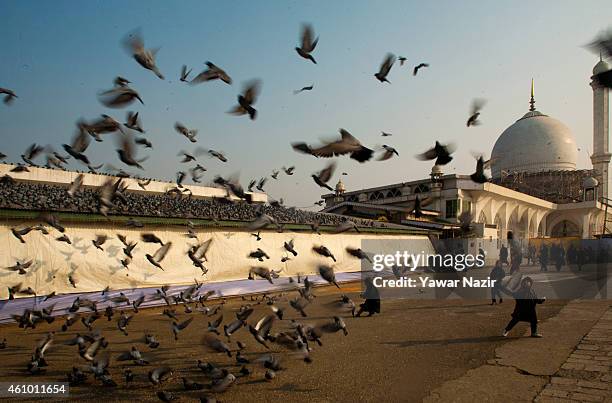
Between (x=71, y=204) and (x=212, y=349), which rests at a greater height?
(x=71, y=204)

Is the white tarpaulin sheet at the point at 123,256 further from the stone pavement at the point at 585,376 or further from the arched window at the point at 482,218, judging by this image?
the arched window at the point at 482,218

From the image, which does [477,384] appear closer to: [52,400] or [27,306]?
[52,400]

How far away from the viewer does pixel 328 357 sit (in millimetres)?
7512

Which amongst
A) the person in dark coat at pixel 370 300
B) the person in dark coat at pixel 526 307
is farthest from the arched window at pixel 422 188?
the person in dark coat at pixel 526 307

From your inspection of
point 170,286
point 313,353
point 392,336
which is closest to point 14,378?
point 313,353

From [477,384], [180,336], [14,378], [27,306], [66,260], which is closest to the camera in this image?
[477,384]

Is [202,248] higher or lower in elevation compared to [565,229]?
lower

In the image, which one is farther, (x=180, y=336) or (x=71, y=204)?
(x=71, y=204)

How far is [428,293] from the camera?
17.3 metres

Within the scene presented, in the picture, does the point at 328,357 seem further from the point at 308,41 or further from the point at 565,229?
the point at 565,229

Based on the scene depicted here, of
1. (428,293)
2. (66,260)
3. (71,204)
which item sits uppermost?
(71,204)

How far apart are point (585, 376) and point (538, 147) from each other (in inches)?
2737

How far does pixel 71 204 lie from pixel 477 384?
40.2 feet

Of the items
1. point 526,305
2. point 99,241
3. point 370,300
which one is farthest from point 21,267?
point 526,305
